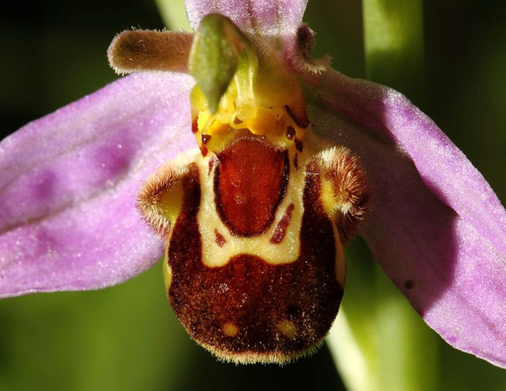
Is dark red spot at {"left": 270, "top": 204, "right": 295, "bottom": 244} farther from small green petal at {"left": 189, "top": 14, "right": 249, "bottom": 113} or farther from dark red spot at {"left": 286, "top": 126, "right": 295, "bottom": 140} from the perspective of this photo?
small green petal at {"left": 189, "top": 14, "right": 249, "bottom": 113}

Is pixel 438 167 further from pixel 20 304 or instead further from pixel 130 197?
pixel 20 304

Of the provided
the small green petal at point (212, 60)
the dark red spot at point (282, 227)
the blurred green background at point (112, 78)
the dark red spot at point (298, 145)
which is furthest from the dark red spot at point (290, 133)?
the blurred green background at point (112, 78)

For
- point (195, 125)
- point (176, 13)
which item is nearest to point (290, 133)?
point (195, 125)

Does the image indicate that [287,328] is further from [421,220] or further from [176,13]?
[176,13]

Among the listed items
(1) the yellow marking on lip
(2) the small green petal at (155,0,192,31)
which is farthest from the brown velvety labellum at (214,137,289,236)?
(2) the small green petal at (155,0,192,31)

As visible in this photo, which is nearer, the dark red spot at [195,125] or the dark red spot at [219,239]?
the dark red spot at [219,239]

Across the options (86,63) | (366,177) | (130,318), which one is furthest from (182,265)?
(86,63)

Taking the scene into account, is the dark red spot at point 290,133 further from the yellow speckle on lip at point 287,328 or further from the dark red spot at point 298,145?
the yellow speckle on lip at point 287,328
